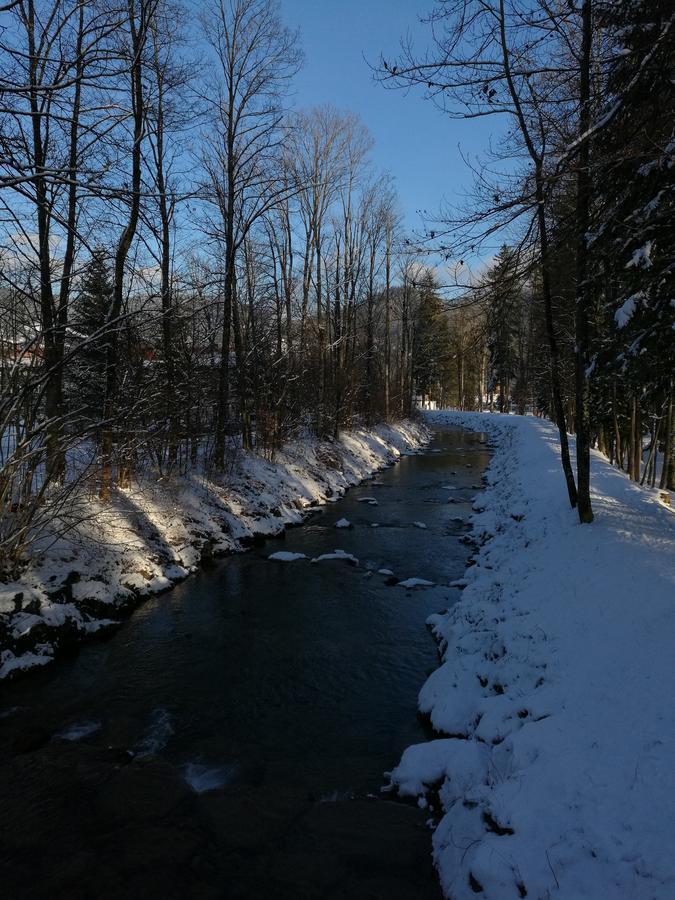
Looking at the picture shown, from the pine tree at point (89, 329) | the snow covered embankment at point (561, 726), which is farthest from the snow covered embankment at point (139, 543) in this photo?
the snow covered embankment at point (561, 726)

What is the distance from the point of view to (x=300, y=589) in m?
9.32

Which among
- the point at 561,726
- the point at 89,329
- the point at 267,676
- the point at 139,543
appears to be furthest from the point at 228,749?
the point at 89,329

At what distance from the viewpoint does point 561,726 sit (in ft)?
13.1

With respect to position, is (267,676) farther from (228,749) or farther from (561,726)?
(561,726)

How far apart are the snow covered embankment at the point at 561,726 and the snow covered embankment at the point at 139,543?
497cm

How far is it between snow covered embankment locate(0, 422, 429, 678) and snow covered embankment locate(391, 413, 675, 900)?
497cm

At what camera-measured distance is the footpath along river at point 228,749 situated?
3.70 m

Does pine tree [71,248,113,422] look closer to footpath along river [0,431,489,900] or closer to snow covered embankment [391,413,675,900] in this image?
footpath along river [0,431,489,900]

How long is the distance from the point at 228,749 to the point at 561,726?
124 inches

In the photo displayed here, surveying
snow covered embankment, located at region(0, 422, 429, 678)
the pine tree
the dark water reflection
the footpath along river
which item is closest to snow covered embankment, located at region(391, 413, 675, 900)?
the footpath along river

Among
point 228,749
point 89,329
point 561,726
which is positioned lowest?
point 228,749

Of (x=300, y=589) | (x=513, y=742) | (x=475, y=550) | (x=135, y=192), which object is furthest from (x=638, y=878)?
(x=475, y=550)

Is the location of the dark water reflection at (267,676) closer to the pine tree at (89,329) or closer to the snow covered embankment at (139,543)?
the snow covered embankment at (139,543)

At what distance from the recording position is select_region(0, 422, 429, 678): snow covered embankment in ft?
22.3
